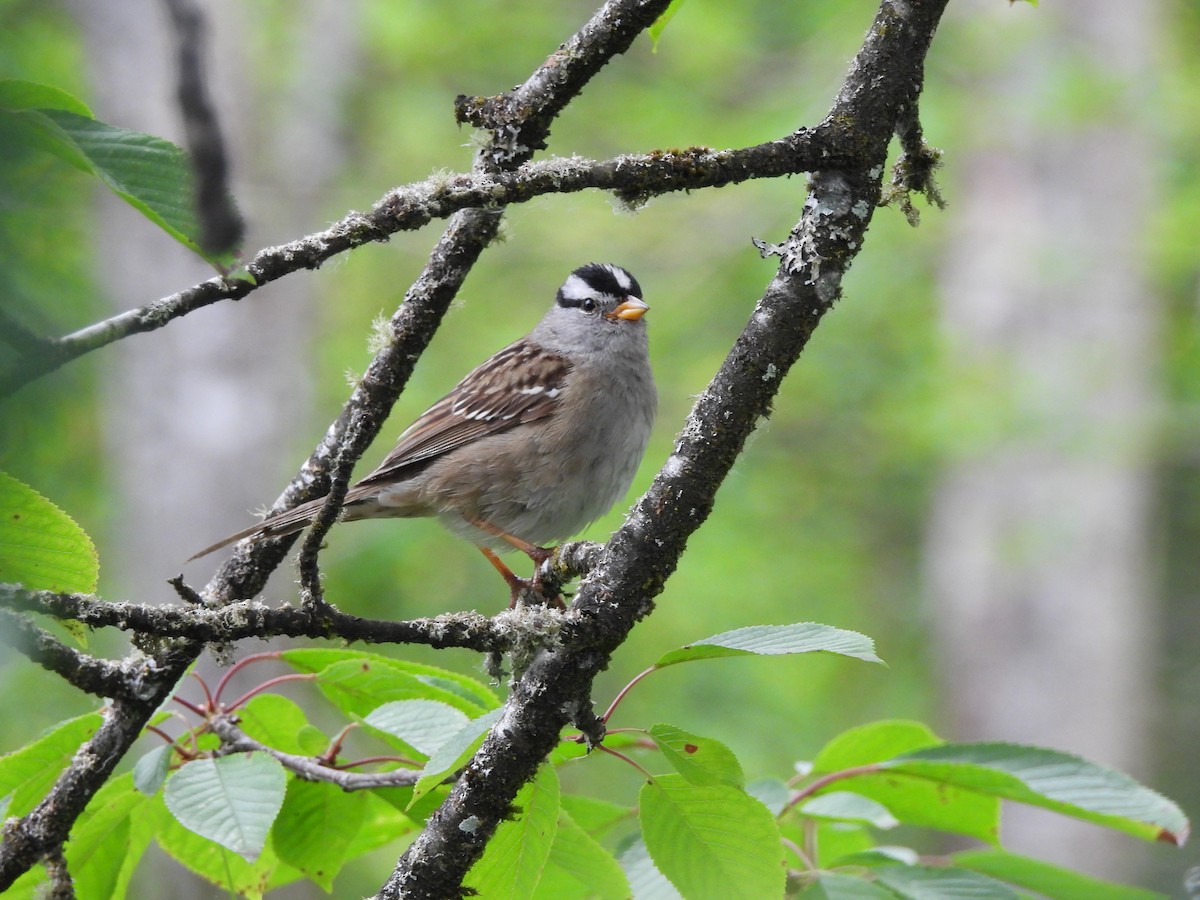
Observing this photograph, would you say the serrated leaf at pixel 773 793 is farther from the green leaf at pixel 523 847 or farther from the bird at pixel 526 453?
the bird at pixel 526 453

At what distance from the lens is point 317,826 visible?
2.33m

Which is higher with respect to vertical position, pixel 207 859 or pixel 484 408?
pixel 484 408

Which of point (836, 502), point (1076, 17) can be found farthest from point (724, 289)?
point (1076, 17)

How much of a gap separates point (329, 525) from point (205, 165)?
802mm

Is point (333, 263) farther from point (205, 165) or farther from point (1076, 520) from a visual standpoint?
point (1076, 520)

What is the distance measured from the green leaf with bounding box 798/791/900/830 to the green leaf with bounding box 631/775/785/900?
1.51ft

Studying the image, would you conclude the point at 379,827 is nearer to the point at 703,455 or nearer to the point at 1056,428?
the point at 703,455

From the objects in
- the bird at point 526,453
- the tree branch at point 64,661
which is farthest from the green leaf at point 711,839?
the bird at point 526,453

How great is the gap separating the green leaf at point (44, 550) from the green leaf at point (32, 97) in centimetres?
51

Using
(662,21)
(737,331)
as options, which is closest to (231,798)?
(662,21)

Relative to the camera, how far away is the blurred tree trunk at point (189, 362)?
8.63 metres

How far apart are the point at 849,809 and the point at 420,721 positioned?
907mm

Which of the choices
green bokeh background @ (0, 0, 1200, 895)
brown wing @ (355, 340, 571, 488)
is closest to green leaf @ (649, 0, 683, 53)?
brown wing @ (355, 340, 571, 488)

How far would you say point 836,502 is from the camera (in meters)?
13.3
